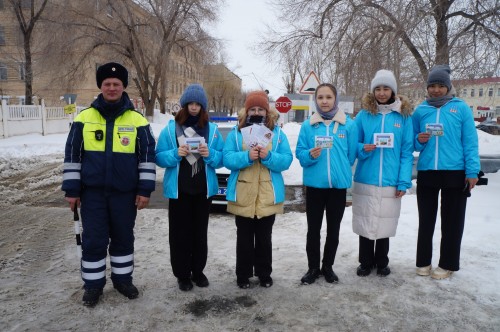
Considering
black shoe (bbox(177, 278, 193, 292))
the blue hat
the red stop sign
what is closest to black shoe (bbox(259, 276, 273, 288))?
black shoe (bbox(177, 278, 193, 292))

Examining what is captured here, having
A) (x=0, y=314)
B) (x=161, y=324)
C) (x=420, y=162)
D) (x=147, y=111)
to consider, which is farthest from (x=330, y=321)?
(x=147, y=111)

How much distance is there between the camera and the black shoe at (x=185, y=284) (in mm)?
3830

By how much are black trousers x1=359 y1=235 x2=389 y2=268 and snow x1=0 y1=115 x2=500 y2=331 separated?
0.53 ft

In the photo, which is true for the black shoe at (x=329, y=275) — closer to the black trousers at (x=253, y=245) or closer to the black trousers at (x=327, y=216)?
the black trousers at (x=327, y=216)

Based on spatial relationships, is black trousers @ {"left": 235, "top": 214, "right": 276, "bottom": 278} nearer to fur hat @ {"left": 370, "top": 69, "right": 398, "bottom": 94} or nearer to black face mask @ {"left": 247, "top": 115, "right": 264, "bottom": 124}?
black face mask @ {"left": 247, "top": 115, "right": 264, "bottom": 124}

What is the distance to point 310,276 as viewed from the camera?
405 cm

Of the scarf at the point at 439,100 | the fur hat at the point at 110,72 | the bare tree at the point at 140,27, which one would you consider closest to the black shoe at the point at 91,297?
the fur hat at the point at 110,72

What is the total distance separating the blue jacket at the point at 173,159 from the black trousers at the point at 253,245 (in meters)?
0.50

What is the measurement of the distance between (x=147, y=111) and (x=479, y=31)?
83.3ft

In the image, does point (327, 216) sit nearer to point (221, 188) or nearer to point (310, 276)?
point (310, 276)

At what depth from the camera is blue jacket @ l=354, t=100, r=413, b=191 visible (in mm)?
3988

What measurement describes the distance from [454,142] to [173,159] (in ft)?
9.49

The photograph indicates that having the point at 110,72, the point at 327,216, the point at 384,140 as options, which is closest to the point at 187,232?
the point at 327,216

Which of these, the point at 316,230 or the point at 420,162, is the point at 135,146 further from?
the point at 420,162
